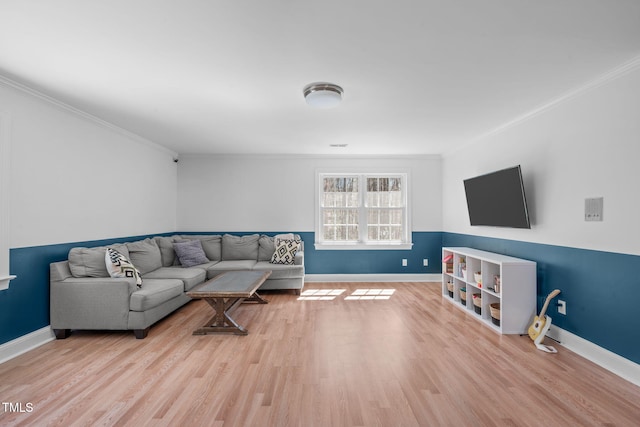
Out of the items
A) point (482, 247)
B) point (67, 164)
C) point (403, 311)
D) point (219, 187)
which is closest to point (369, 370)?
point (403, 311)

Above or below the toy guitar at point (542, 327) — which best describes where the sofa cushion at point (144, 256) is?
above

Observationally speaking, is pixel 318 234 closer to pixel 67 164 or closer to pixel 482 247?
pixel 482 247

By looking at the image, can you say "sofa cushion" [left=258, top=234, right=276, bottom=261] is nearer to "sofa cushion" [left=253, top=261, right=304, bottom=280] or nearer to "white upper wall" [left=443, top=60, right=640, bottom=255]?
"sofa cushion" [left=253, top=261, right=304, bottom=280]

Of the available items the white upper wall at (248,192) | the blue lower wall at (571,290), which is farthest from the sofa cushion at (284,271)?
the blue lower wall at (571,290)

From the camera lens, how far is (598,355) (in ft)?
8.96

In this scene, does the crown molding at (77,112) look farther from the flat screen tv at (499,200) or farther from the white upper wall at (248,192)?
the flat screen tv at (499,200)

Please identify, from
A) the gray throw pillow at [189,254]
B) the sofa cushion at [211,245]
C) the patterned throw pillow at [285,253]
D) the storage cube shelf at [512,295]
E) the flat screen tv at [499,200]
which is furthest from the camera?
the sofa cushion at [211,245]

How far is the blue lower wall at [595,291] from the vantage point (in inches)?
98.4

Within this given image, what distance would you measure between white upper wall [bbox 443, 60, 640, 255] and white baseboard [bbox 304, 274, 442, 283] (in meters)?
2.16

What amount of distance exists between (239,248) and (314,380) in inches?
143

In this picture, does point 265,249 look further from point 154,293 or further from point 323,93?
point 323,93

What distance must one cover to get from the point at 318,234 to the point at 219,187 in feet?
7.34

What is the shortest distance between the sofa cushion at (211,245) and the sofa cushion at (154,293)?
5.40 feet

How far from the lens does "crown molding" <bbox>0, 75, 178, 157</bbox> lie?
2817 mm
